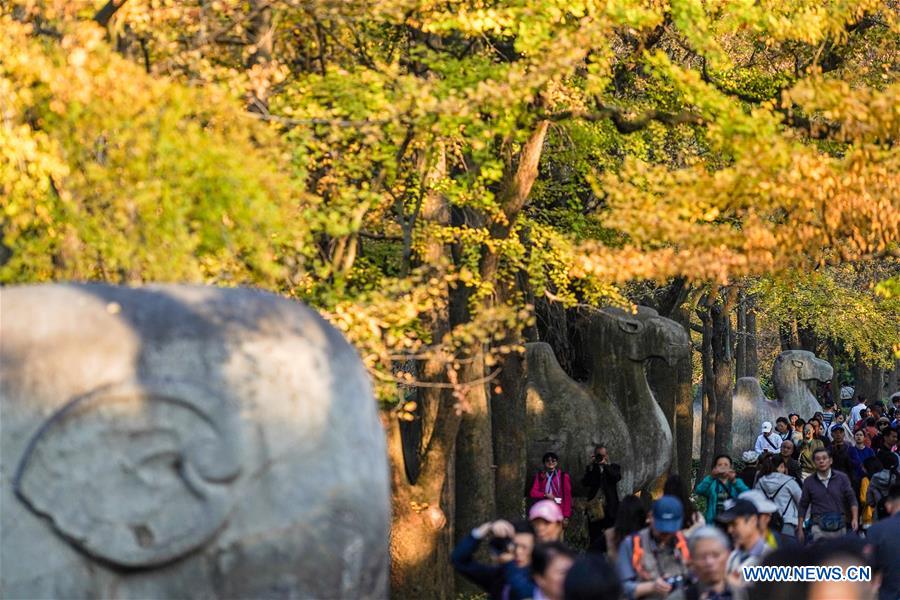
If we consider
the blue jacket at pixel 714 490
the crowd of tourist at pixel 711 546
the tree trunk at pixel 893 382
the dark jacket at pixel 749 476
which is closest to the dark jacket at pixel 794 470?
the crowd of tourist at pixel 711 546

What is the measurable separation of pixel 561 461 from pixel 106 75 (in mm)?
13534

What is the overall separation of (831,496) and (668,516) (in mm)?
5382

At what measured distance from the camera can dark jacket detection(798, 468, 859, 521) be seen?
14359 mm

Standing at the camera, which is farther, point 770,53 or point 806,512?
point 770,53

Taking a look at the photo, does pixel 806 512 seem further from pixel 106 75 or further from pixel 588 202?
pixel 588 202

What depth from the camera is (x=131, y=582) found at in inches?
286

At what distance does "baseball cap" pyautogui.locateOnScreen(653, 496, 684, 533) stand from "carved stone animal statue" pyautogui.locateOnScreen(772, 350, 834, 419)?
2821 centimetres

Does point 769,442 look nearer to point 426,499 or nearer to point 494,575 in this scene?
point 426,499

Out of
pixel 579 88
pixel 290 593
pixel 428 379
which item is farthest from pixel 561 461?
pixel 290 593

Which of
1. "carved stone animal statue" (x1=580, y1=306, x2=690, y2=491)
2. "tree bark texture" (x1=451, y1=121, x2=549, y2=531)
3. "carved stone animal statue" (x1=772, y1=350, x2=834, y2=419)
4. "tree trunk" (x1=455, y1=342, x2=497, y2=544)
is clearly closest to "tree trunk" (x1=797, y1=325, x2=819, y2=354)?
"carved stone animal statue" (x1=772, y1=350, x2=834, y2=419)

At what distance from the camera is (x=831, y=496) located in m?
14.4

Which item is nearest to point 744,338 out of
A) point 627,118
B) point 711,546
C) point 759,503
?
point 627,118

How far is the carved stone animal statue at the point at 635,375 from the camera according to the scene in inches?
937

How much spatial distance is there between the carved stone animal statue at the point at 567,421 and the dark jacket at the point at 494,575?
43.3 feet
